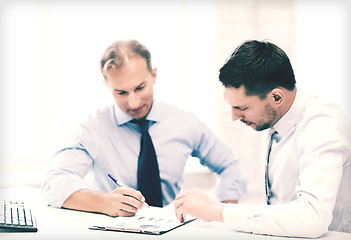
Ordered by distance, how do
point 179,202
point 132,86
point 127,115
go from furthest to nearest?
point 127,115 → point 132,86 → point 179,202

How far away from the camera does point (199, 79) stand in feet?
10.8

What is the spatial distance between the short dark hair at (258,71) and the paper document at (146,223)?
0.49 metres

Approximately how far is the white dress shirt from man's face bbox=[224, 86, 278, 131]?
42 millimetres

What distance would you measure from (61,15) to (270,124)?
1.85 m

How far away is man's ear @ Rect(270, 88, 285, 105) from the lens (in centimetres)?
151

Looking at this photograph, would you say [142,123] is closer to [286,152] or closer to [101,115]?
[101,115]

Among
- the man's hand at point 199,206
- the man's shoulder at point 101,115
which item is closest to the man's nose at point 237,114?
the man's hand at point 199,206

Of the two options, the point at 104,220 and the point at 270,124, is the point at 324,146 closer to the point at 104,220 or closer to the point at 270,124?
the point at 270,124

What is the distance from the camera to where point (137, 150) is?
204 centimetres

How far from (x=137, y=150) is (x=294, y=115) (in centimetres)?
79

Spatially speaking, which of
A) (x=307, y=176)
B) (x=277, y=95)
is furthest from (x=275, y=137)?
(x=307, y=176)

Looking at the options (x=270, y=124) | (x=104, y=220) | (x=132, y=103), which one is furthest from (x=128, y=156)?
(x=270, y=124)

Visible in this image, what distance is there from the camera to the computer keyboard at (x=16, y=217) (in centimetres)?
138

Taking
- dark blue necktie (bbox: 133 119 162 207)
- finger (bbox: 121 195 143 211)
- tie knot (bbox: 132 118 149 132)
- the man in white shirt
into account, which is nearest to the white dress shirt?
the man in white shirt
